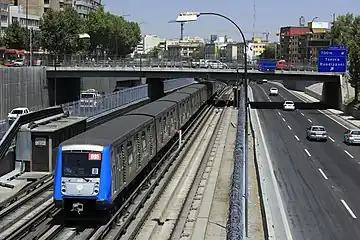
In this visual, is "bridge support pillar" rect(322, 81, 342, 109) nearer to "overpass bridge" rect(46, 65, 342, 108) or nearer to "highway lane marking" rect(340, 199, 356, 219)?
"overpass bridge" rect(46, 65, 342, 108)

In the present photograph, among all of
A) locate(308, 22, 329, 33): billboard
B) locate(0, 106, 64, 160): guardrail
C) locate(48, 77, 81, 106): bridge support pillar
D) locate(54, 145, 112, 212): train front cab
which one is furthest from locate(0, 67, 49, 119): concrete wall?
locate(308, 22, 329, 33): billboard

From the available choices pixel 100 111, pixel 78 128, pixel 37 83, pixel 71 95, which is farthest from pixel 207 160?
pixel 71 95

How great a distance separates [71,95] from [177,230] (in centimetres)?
6523

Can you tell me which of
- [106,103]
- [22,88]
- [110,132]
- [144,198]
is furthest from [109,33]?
[110,132]

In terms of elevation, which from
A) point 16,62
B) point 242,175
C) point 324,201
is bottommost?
point 324,201

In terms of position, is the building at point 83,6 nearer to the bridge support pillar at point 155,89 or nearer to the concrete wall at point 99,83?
the concrete wall at point 99,83

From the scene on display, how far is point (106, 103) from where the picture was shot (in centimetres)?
4975

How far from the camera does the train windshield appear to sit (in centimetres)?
1844

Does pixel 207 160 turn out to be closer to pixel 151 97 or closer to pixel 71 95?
pixel 151 97

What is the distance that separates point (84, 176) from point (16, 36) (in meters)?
77.7

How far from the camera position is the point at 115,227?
63.1 ft

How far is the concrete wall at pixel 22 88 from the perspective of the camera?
5444 cm

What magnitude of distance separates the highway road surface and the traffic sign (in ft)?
37.2

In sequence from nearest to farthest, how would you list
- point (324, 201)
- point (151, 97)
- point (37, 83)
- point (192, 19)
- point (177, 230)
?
point (177, 230), point (324, 201), point (192, 19), point (37, 83), point (151, 97)
